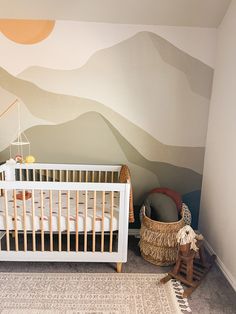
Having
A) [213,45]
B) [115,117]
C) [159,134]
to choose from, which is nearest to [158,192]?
[159,134]

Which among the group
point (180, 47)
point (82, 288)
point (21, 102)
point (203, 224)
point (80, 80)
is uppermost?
point (180, 47)

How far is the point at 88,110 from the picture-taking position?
269 centimetres

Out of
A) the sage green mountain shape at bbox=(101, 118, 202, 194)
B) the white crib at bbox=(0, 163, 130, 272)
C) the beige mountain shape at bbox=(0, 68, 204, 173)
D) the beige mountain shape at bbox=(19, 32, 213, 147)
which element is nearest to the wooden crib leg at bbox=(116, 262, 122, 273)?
the white crib at bbox=(0, 163, 130, 272)

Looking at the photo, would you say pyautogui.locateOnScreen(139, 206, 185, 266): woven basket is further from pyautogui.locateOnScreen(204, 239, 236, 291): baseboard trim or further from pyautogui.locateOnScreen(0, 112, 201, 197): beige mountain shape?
pyautogui.locateOnScreen(0, 112, 201, 197): beige mountain shape

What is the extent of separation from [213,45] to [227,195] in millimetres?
1433

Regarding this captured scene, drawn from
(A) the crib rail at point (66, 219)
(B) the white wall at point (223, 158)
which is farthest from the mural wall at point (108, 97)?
(A) the crib rail at point (66, 219)

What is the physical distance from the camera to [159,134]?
9.04ft

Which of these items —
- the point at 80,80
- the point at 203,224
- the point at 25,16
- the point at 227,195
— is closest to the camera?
the point at 227,195

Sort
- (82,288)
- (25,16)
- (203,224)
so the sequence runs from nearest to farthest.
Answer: (82,288)
(25,16)
(203,224)

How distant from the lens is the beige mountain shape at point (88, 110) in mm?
2629

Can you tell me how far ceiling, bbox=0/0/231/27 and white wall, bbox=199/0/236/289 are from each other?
181 mm

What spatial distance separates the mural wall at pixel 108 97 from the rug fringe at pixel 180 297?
3.31 ft

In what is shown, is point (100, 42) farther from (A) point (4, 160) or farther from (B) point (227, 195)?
(B) point (227, 195)

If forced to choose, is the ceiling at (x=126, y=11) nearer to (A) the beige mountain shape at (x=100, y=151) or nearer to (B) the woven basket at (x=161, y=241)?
(A) the beige mountain shape at (x=100, y=151)
